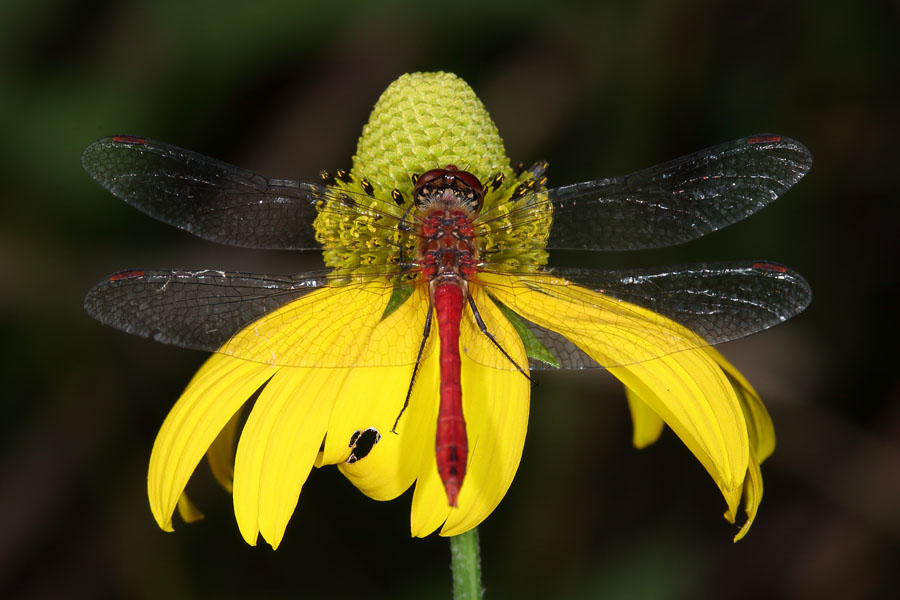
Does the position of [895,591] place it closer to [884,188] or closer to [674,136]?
[884,188]

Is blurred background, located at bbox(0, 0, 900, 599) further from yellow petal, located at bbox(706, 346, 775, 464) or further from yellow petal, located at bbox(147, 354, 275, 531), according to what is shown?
yellow petal, located at bbox(147, 354, 275, 531)

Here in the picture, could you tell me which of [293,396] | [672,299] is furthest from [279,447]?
[672,299]

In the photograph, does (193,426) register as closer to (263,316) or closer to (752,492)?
(263,316)

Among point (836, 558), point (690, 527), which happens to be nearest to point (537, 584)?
point (690, 527)

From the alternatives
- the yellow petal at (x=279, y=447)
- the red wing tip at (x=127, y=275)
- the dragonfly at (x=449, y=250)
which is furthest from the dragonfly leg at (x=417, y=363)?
the red wing tip at (x=127, y=275)

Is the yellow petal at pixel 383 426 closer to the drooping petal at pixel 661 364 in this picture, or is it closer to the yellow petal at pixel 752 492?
the drooping petal at pixel 661 364

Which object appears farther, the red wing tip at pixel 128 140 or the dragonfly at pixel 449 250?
the red wing tip at pixel 128 140

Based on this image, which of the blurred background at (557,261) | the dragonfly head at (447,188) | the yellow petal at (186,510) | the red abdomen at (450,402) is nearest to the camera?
the red abdomen at (450,402)
